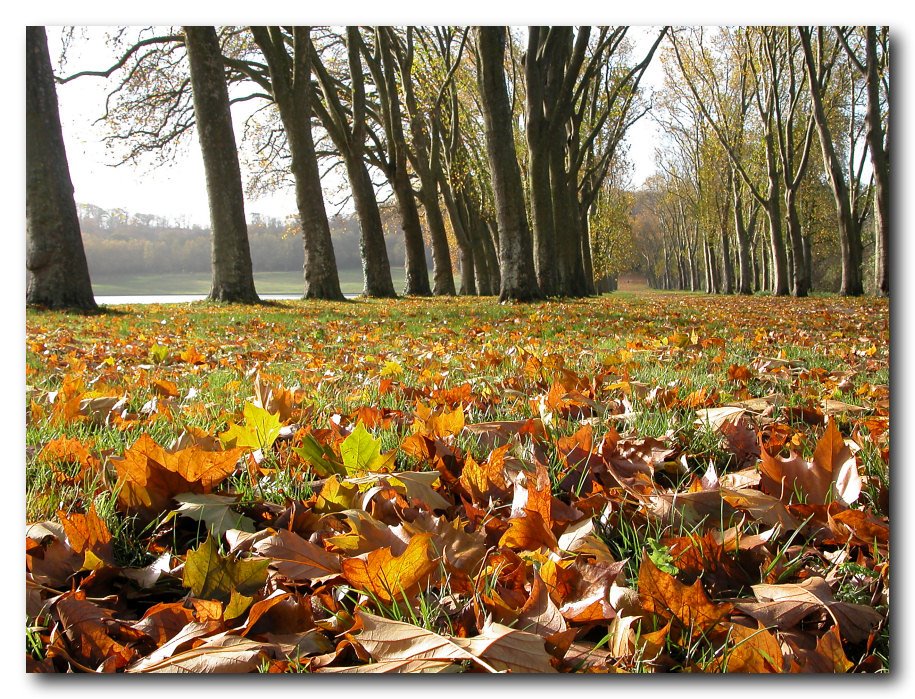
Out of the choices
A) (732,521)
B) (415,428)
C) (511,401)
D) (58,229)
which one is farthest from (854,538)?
(58,229)

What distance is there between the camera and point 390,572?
3.01ft

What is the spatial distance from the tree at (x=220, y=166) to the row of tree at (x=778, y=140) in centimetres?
728

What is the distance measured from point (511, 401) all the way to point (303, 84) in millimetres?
12233

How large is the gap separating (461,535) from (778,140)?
20.2m

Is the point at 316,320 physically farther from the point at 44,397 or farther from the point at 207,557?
the point at 207,557

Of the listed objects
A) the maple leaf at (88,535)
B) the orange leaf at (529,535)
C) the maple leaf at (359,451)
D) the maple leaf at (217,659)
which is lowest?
the maple leaf at (217,659)

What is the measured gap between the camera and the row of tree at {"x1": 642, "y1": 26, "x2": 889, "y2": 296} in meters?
10.8

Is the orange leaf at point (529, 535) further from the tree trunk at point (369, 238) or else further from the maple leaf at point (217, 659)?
the tree trunk at point (369, 238)

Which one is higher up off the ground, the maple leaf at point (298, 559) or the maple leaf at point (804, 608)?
the maple leaf at point (298, 559)

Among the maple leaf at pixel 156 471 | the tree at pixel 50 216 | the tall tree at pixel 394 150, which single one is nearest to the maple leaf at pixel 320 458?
the maple leaf at pixel 156 471

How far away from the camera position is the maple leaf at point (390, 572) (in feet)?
2.98

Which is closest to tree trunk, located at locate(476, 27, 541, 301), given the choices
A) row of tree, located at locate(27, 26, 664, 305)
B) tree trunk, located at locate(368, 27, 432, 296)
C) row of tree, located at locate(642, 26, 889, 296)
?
row of tree, located at locate(27, 26, 664, 305)

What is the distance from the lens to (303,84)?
41.4 feet

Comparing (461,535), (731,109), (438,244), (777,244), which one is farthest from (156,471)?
(731,109)
